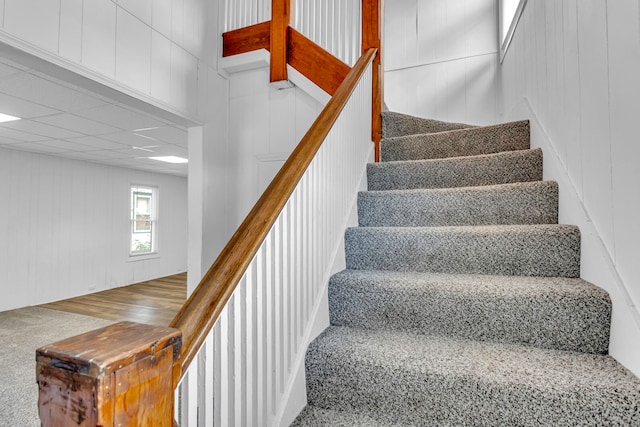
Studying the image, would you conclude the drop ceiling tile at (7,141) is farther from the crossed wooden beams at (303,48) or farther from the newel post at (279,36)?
the newel post at (279,36)

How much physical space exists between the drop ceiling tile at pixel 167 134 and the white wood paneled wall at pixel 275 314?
3099mm

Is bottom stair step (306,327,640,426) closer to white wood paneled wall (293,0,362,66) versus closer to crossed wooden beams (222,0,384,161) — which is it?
crossed wooden beams (222,0,384,161)

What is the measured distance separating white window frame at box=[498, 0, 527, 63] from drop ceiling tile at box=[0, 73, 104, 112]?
346cm

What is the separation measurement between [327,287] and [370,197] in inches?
26.4

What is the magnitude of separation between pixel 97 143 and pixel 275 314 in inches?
196

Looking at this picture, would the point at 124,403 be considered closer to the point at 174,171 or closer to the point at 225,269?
the point at 225,269

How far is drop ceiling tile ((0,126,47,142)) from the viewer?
4.16m

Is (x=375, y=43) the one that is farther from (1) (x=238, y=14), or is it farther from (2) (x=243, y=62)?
(1) (x=238, y=14)

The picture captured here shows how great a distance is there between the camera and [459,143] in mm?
2215

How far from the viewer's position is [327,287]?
1.48 meters

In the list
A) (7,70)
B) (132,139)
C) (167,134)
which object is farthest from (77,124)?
(7,70)

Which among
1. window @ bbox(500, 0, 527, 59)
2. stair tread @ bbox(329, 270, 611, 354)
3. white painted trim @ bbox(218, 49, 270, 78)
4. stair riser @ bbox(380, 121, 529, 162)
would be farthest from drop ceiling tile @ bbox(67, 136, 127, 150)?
window @ bbox(500, 0, 527, 59)

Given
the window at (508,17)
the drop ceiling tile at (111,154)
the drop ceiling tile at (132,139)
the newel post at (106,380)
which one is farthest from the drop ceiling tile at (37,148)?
the window at (508,17)

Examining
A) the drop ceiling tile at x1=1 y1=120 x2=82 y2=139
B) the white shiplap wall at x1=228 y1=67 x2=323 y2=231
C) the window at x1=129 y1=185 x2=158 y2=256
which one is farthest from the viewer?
the window at x1=129 y1=185 x2=158 y2=256
